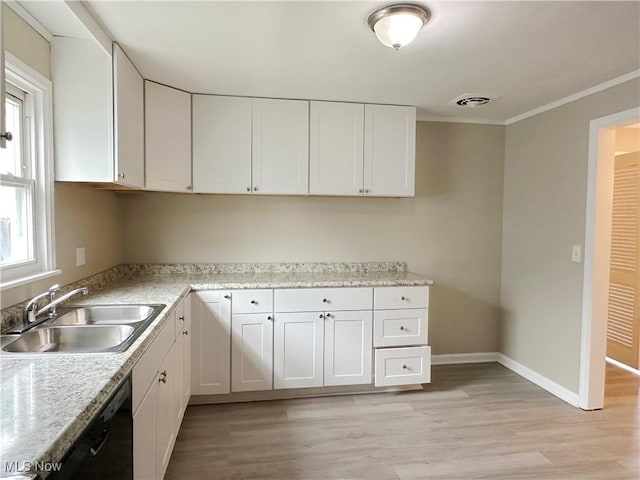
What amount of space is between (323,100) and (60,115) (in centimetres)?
176

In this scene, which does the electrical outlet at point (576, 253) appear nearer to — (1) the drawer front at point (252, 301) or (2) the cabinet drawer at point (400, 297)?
(2) the cabinet drawer at point (400, 297)

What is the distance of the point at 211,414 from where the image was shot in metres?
2.62

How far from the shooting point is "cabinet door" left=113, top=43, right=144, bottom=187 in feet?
6.76

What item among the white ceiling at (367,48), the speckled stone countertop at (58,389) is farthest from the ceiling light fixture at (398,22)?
the speckled stone countertop at (58,389)

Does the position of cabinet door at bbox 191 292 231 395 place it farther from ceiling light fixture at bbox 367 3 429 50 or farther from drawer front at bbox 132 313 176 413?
ceiling light fixture at bbox 367 3 429 50

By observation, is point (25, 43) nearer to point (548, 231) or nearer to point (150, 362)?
point (150, 362)

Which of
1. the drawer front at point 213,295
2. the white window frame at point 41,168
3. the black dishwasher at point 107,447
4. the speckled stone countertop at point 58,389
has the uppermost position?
the white window frame at point 41,168

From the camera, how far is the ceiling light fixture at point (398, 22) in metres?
1.64

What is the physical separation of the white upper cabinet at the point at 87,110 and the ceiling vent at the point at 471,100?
2.30 metres

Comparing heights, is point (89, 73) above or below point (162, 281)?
above

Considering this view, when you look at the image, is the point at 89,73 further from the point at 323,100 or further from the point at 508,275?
the point at 508,275

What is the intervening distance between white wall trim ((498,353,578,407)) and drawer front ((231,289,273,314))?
2.31 metres

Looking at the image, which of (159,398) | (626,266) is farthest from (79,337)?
(626,266)

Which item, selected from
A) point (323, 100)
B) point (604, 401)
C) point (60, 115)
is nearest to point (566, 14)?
point (323, 100)
